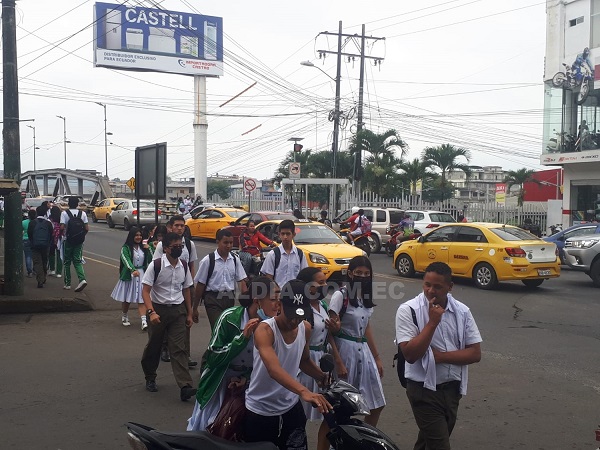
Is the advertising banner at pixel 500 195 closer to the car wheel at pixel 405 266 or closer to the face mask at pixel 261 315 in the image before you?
the car wheel at pixel 405 266

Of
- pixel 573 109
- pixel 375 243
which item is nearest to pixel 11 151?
pixel 375 243

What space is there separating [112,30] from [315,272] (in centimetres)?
4671

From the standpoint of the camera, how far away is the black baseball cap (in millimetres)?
3959

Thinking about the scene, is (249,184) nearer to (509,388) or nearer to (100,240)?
(100,240)

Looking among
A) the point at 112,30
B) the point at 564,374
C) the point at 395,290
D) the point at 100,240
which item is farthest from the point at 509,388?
the point at 112,30

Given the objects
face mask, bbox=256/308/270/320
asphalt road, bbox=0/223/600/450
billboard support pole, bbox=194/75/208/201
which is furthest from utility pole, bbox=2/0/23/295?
billboard support pole, bbox=194/75/208/201

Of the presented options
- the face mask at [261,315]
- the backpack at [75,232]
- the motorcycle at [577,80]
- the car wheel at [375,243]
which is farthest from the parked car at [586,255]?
the motorcycle at [577,80]

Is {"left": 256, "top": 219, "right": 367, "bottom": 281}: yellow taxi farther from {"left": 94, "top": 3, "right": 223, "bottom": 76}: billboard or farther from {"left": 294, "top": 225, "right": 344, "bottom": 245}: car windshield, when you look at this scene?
{"left": 94, "top": 3, "right": 223, "bottom": 76}: billboard

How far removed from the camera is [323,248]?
15.0 meters

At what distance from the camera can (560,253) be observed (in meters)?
17.8

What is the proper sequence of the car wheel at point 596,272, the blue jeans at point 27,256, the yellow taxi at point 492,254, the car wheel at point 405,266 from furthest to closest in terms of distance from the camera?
the car wheel at point 405,266 < the car wheel at point 596,272 < the blue jeans at point 27,256 < the yellow taxi at point 492,254

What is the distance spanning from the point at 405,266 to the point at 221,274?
10.3 m

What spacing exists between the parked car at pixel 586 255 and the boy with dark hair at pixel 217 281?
36.4 ft

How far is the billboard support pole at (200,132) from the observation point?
2016 inches
